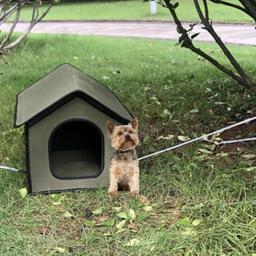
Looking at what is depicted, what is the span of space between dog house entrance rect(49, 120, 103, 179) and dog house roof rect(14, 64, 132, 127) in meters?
0.21

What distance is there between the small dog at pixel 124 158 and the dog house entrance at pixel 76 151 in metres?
0.22

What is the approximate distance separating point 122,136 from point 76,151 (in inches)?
40.0

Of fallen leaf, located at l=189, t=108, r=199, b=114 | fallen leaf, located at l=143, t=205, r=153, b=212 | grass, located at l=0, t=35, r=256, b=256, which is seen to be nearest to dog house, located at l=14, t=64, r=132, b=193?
grass, located at l=0, t=35, r=256, b=256

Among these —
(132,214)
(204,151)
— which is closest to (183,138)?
(204,151)

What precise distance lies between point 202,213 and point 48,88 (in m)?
1.40

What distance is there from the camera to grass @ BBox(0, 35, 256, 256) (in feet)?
10.0

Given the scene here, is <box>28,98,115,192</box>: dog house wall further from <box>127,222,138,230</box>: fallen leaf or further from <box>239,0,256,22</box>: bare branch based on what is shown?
<box>239,0,256,22</box>: bare branch

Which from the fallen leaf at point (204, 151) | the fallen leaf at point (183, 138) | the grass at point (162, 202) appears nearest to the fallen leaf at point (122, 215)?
the grass at point (162, 202)

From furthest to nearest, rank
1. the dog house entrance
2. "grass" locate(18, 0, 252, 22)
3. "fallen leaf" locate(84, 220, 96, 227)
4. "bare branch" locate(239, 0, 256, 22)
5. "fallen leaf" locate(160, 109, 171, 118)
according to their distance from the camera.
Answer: "grass" locate(18, 0, 252, 22) < "fallen leaf" locate(160, 109, 171, 118) < "bare branch" locate(239, 0, 256, 22) < the dog house entrance < "fallen leaf" locate(84, 220, 96, 227)

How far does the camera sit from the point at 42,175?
12.2 feet

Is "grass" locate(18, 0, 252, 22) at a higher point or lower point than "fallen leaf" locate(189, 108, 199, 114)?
higher

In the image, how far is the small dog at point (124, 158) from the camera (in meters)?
3.52

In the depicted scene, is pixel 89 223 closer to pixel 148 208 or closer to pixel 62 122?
pixel 148 208

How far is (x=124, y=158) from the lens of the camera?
358cm
